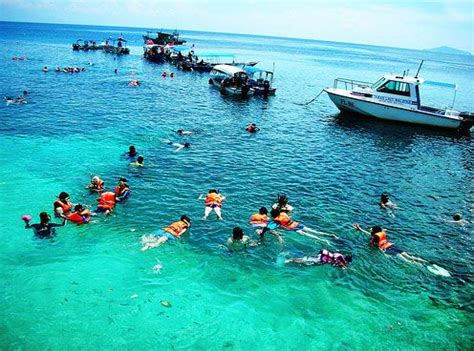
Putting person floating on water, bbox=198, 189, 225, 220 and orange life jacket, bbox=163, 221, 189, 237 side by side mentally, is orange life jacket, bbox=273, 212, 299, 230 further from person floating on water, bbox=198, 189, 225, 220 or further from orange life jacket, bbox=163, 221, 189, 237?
orange life jacket, bbox=163, 221, 189, 237

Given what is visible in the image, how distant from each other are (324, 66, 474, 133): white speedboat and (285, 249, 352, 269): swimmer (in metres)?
29.1

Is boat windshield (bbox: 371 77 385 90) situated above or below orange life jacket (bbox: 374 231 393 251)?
above

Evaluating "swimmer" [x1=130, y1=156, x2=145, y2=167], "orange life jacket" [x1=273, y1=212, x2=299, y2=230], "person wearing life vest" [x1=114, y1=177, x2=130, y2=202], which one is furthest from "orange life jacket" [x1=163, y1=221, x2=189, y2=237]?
"swimmer" [x1=130, y1=156, x2=145, y2=167]

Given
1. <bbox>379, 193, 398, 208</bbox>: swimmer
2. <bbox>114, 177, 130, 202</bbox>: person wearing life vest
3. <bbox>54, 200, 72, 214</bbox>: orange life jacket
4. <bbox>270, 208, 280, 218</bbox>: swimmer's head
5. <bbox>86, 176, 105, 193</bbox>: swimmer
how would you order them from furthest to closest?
1. <bbox>379, 193, 398, 208</bbox>: swimmer
2. <bbox>86, 176, 105, 193</bbox>: swimmer
3. <bbox>114, 177, 130, 202</bbox>: person wearing life vest
4. <bbox>270, 208, 280, 218</bbox>: swimmer's head
5. <bbox>54, 200, 72, 214</bbox>: orange life jacket

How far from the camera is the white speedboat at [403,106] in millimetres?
39156

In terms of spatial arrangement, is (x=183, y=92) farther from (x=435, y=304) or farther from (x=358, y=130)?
(x=435, y=304)

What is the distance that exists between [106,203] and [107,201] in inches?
4.6

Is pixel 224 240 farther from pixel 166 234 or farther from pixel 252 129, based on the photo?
pixel 252 129

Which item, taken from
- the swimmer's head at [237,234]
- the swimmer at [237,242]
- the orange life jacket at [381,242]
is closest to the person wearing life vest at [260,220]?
the swimmer at [237,242]

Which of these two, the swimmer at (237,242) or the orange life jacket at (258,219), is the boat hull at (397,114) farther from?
the swimmer at (237,242)

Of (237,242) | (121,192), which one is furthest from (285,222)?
(121,192)

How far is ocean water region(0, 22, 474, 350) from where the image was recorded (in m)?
12.1

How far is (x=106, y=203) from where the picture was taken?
18.6m

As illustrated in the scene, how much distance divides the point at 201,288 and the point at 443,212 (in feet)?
51.9
